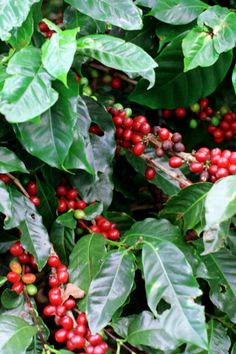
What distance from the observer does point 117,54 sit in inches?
39.2

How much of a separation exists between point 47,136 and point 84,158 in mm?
77

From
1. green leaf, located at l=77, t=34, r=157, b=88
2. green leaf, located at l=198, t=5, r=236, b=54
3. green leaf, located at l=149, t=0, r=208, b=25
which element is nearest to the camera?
green leaf, located at l=77, t=34, r=157, b=88

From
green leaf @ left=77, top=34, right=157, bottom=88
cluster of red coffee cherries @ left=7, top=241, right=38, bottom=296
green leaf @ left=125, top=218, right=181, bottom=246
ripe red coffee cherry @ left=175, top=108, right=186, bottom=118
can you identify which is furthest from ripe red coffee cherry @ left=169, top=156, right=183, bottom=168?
ripe red coffee cherry @ left=175, top=108, right=186, bottom=118

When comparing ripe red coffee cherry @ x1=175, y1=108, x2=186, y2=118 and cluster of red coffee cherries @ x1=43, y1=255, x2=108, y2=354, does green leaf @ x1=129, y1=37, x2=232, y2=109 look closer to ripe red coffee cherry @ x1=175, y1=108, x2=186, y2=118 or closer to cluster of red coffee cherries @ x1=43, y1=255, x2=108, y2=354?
ripe red coffee cherry @ x1=175, y1=108, x2=186, y2=118

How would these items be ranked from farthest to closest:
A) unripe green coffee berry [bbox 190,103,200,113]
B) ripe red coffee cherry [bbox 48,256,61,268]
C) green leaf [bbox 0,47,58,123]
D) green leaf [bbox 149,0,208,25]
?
unripe green coffee berry [bbox 190,103,200,113]
green leaf [bbox 149,0,208,25]
ripe red coffee cherry [bbox 48,256,61,268]
green leaf [bbox 0,47,58,123]

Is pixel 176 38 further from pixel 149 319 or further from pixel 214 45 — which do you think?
pixel 149 319

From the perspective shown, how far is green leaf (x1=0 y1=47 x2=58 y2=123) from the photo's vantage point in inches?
34.2

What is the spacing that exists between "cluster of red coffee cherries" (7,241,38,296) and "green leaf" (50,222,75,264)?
60mm

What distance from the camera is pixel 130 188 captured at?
160cm

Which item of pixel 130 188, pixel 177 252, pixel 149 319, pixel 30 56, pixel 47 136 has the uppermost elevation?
pixel 30 56

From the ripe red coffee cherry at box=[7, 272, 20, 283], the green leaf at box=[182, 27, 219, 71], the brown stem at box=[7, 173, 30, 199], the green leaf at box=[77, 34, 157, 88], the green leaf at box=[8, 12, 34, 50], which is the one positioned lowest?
the ripe red coffee cherry at box=[7, 272, 20, 283]

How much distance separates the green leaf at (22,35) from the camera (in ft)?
3.46

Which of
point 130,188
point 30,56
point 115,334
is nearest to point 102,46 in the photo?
point 30,56

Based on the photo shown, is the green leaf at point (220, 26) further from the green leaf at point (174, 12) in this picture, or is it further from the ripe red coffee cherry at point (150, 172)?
the ripe red coffee cherry at point (150, 172)
